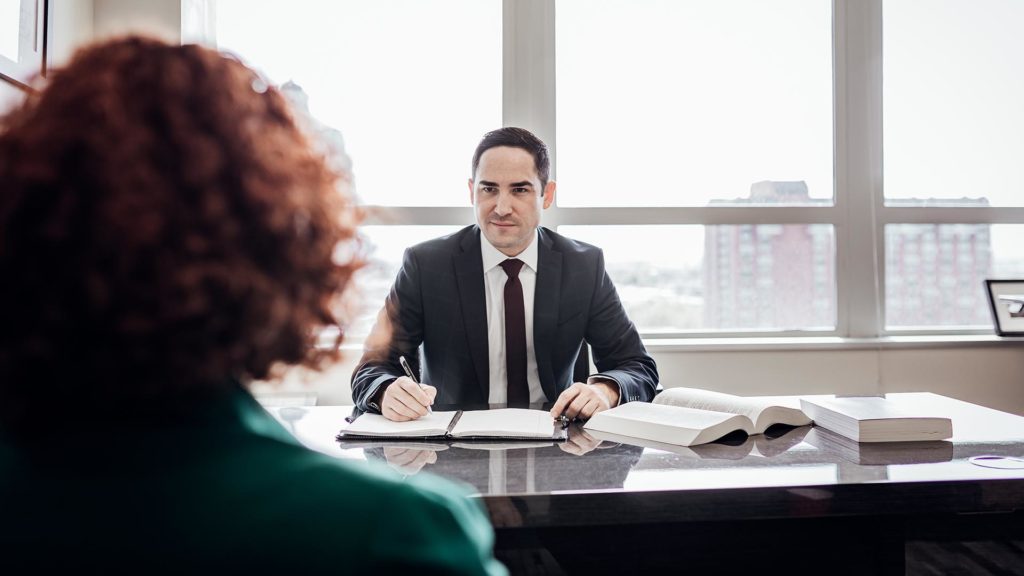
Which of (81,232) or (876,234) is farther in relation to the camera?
(876,234)

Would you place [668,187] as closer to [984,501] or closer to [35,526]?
[984,501]

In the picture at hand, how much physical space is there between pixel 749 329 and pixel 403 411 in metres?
2.27

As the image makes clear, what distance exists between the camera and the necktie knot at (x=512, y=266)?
7.30 feet

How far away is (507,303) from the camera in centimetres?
218

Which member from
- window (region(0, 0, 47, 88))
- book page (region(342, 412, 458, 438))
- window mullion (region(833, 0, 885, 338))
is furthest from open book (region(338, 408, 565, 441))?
window mullion (region(833, 0, 885, 338))

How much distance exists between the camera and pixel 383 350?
1.91 meters

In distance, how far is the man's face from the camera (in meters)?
2.21

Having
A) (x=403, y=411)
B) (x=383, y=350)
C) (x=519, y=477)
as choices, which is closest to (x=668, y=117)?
(x=383, y=350)

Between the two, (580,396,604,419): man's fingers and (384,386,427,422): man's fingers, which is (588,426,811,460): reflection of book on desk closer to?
(580,396,604,419): man's fingers

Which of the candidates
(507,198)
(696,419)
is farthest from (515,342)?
(696,419)

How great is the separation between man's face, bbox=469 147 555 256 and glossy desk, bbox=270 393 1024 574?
99 cm

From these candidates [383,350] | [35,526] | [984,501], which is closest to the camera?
[35,526]

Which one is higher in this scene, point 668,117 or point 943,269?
point 668,117

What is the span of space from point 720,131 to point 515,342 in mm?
1775
